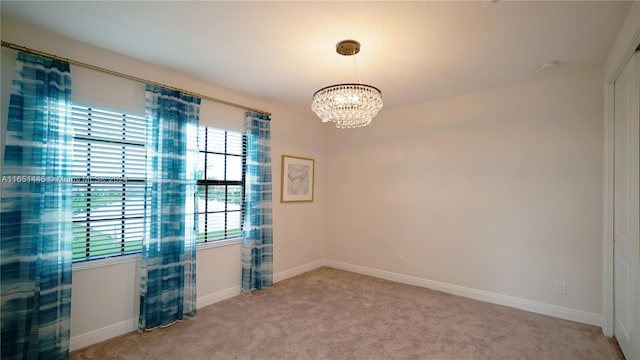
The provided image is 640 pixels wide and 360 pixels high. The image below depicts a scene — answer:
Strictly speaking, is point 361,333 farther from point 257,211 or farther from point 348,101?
point 348,101

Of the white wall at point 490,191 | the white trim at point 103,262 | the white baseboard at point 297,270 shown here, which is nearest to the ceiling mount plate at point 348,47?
the white wall at point 490,191

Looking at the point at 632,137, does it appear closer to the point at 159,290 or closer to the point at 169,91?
the point at 169,91

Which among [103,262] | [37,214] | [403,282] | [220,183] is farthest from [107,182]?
[403,282]

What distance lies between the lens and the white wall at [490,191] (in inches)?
120

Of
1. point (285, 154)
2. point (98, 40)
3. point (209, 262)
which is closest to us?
point (98, 40)

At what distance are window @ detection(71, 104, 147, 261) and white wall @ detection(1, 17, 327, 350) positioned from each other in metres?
0.25

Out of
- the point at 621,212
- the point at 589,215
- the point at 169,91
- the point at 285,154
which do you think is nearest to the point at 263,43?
the point at 169,91

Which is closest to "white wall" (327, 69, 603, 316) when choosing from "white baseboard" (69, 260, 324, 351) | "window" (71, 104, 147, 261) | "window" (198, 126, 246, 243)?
"window" (198, 126, 246, 243)

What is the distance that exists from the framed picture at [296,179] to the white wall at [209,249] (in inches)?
4.4

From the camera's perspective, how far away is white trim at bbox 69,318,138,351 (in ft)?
8.01

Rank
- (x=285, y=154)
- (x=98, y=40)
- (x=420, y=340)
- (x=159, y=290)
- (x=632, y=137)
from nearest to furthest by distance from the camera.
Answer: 1. (x=632, y=137)
2. (x=98, y=40)
3. (x=420, y=340)
4. (x=159, y=290)
5. (x=285, y=154)

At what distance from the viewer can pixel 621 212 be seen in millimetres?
2520

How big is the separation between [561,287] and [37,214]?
4.96 m

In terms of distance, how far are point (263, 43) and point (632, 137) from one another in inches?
120
